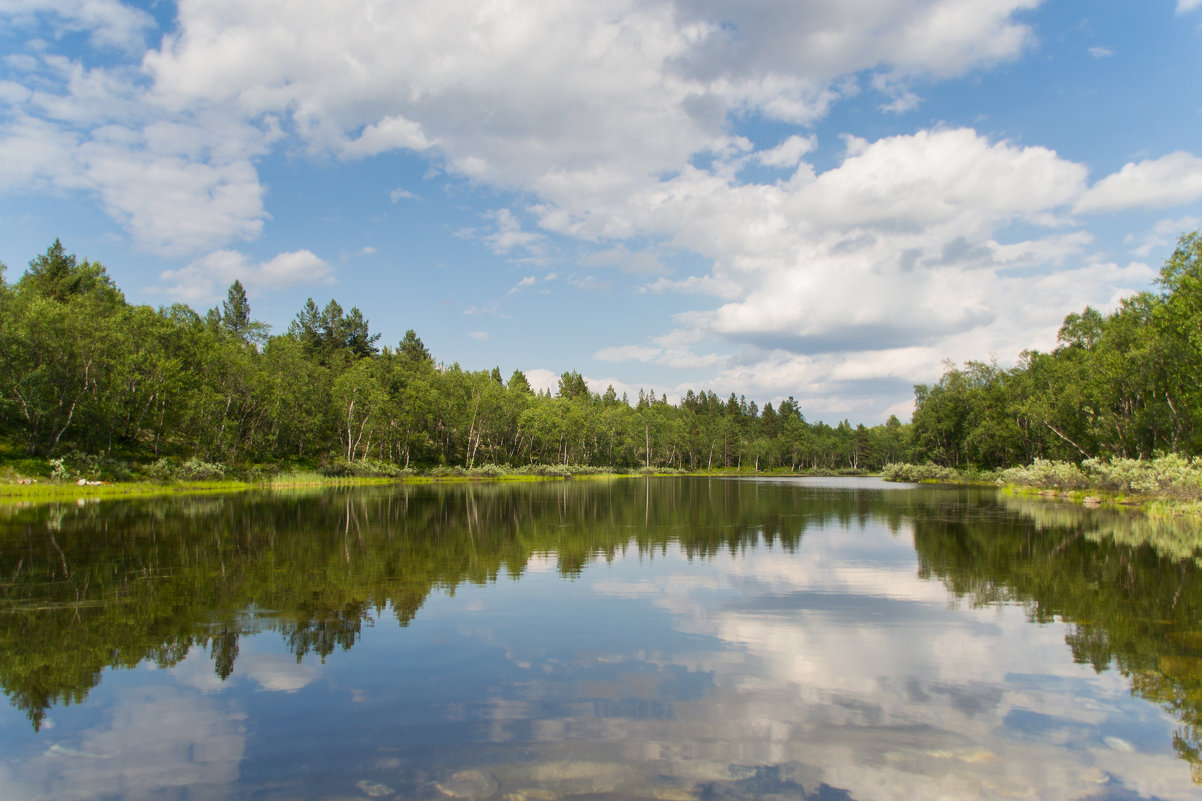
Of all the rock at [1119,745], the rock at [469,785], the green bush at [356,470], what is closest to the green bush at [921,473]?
the green bush at [356,470]

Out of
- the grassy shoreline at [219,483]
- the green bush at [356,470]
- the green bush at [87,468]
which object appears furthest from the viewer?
the green bush at [356,470]

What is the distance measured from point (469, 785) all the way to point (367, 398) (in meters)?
84.4

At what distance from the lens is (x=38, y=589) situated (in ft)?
48.6

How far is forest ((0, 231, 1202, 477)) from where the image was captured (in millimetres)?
48938

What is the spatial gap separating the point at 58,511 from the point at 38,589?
75.1 ft

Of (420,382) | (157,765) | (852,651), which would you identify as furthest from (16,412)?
(852,651)

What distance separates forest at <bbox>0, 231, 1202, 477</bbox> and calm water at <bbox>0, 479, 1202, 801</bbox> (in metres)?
37.3

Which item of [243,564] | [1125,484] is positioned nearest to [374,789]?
[243,564]

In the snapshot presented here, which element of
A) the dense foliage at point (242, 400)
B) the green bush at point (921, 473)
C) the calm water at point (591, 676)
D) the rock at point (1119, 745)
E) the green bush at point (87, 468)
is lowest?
the green bush at point (921, 473)

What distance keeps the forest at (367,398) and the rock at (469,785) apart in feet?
167

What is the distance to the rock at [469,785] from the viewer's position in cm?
636

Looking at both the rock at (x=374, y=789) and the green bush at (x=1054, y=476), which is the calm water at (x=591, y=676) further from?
the green bush at (x=1054, y=476)

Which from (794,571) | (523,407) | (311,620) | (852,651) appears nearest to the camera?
(852,651)

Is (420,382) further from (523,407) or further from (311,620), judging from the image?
(311,620)
